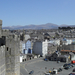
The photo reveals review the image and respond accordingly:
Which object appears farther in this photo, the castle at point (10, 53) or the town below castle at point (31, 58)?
the town below castle at point (31, 58)

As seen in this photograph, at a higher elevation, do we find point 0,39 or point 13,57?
point 0,39

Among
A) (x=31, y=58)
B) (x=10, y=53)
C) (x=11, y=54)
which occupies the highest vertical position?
(x=10, y=53)

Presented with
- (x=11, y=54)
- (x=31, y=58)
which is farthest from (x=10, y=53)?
(x=31, y=58)

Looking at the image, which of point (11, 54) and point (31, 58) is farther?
point (31, 58)

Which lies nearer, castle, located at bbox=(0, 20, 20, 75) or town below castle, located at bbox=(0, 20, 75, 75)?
castle, located at bbox=(0, 20, 20, 75)

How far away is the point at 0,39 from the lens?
19438mm

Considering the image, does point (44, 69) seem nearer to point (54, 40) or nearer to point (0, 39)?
point (0, 39)

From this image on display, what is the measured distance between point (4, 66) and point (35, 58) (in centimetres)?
3106

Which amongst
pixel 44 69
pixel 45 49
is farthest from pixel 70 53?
pixel 44 69

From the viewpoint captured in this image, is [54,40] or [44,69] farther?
[54,40]

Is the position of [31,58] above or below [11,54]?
below

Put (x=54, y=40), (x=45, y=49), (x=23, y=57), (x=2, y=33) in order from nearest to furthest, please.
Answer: (x=2, y=33), (x=23, y=57), (x=45, y=49), (x=54, y=40)

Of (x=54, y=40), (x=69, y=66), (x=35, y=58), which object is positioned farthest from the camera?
(x=54, y=40)

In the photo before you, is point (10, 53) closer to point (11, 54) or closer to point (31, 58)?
point (11, 54)
